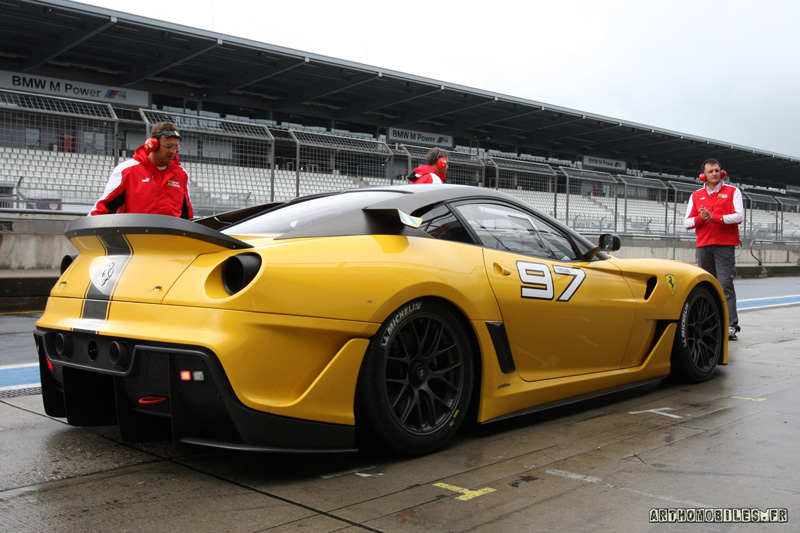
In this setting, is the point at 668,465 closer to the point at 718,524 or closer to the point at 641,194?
the point at 718,524

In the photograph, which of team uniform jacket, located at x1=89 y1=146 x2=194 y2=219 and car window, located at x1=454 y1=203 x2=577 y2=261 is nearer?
car window, located at x1=454 y1=203 x2=577 y2=261

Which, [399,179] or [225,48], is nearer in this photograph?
[399,179]

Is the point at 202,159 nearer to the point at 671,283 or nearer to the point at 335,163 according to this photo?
the point at 335,163

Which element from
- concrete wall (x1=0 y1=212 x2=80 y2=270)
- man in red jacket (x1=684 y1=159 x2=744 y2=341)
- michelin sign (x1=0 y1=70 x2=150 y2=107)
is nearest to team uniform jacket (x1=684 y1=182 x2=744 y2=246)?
man in red jacket (x1=684 y1=159 x2=744 y2=341)

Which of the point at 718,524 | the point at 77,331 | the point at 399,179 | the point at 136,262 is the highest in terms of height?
the point at 399,179

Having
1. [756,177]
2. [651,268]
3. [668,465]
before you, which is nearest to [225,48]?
[651,268]

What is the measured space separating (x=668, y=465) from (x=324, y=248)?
1736 mm

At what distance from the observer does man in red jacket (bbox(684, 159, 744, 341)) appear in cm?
721

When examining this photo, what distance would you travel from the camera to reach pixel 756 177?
59.1 meters

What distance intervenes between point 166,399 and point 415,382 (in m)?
1.04

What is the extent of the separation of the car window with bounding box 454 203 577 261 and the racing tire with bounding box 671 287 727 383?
115 cm

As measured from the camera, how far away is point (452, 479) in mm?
2924

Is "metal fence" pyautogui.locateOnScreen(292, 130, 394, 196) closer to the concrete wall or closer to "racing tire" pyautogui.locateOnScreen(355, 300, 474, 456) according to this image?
the concrete wall

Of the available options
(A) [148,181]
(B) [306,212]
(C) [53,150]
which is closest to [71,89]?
(C) [53,150]
